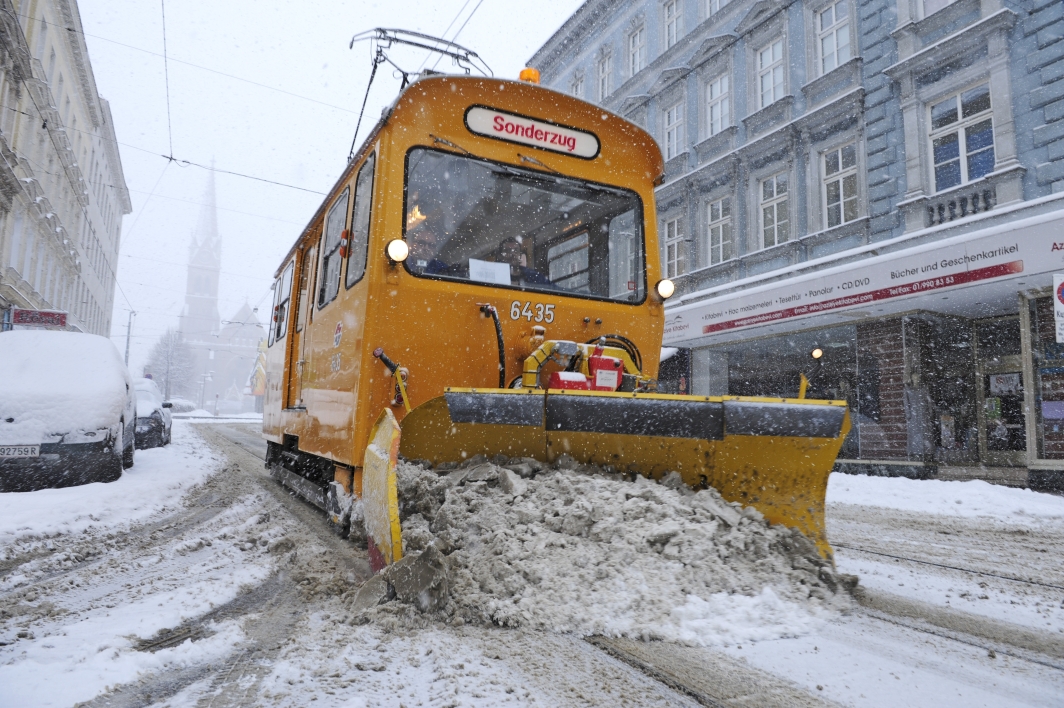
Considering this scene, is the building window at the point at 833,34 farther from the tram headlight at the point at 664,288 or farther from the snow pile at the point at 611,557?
the snow pile at the point at 611,557

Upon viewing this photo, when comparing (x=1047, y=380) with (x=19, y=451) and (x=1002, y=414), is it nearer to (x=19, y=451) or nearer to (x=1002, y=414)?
(x=1002, y=414)

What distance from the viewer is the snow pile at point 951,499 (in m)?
6.89

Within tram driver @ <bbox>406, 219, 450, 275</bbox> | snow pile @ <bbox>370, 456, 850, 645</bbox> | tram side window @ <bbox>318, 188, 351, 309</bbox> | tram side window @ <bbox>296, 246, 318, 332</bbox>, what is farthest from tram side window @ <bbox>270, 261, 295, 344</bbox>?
snow pile @ <bbox>370, 456, 850, 645</bbox>

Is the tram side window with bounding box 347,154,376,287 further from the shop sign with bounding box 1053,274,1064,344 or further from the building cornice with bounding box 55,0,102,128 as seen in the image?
the building cornice with bounding box 55,0,102,128

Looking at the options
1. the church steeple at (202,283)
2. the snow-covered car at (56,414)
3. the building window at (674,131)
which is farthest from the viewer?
the church steeple at (202,283)

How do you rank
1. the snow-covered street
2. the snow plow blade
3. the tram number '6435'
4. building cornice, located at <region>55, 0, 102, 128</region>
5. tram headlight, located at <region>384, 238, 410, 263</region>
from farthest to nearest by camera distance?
1. building cornice, located at <region>55, 0, 102, 128</region>
2. the tram number '6435'
3. tram headlight, located at <region>384, 238, 410, 263</region>
4. the snow plow blade
5. the snow-covered street

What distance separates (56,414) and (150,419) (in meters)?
6.26

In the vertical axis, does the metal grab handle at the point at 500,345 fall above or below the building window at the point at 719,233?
below

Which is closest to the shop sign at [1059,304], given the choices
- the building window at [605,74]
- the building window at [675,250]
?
the building window at [675,250]

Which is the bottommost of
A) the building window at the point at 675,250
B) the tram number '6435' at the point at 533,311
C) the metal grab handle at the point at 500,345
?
the metal grab handle at the point at 500,345

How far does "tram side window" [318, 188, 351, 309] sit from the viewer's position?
4540mm

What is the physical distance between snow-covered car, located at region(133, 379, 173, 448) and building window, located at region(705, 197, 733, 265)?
1230cm

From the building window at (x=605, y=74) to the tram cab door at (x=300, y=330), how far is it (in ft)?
55.0

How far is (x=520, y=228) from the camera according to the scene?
4.16 m
